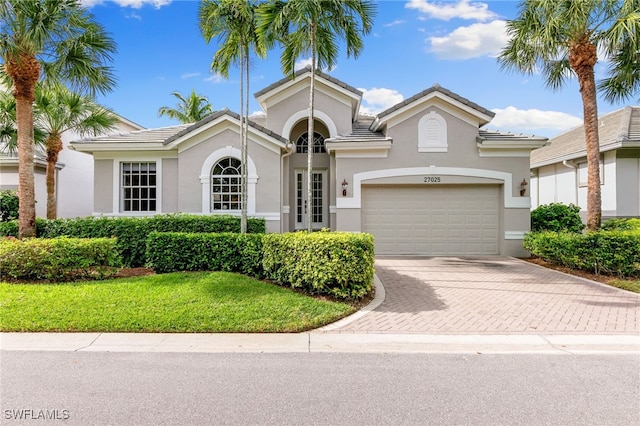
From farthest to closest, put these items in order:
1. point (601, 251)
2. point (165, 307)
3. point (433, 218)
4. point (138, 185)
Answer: point (138, 185) < point (433, 218) < point (601, 251) < point (165, 307)

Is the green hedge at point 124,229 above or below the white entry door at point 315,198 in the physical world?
below

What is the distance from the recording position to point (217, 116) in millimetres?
12648

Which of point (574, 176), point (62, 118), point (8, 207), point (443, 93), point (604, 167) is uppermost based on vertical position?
point (443, 93)

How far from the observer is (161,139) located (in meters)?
13.6

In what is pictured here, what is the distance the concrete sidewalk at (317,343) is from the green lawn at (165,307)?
0.22 metres

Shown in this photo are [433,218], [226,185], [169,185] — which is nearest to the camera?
[226,185]

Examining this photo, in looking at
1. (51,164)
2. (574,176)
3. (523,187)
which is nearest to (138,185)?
(51,164)

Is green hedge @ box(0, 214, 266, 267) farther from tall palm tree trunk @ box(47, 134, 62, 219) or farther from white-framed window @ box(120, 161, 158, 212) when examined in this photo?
tall palm tree trunk @ box(47, 134, 62, 219)

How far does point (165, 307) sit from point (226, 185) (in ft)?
23.6

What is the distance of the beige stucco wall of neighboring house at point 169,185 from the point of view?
44.3ft

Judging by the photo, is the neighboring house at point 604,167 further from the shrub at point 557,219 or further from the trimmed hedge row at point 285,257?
the trimmed hedge row at point 285,257

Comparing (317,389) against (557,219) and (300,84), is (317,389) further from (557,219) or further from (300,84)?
(300,84)

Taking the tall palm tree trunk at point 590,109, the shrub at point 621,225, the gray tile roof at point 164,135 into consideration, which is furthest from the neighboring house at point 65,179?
the shrub at point 621,225

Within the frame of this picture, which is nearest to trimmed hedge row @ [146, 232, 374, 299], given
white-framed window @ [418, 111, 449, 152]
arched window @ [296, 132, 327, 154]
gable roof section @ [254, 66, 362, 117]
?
white-framed window @ [418, 111, 449, 152]
